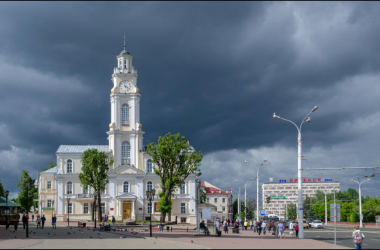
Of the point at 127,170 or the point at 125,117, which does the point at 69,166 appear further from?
the point at 125,117

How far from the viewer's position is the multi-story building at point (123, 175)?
2790 inches

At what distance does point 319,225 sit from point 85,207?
40374 mm

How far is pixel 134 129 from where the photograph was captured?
243ft

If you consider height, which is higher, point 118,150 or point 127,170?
point 118,150

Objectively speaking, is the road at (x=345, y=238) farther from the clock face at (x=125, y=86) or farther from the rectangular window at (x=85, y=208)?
the clock face at (x=125, y=86)

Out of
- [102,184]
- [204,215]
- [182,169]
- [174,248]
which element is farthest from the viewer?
[102,184]

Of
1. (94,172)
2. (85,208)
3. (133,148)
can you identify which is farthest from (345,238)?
(85,208)

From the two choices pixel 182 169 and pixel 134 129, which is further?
pixel 134 129

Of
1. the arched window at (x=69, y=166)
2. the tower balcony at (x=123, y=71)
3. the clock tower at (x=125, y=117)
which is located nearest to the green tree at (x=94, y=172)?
the clock tower at (x=125, y=117)

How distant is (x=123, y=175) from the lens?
7100cm

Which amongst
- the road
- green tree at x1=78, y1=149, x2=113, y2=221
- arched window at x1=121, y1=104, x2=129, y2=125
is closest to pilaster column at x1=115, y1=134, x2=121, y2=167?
arched window at x1=121, y1=104, x2=129, y2=125

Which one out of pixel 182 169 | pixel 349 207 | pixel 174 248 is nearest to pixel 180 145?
pixel 182 169

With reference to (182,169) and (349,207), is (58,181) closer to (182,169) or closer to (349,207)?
(182,169)

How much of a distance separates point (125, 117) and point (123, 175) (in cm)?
1120
